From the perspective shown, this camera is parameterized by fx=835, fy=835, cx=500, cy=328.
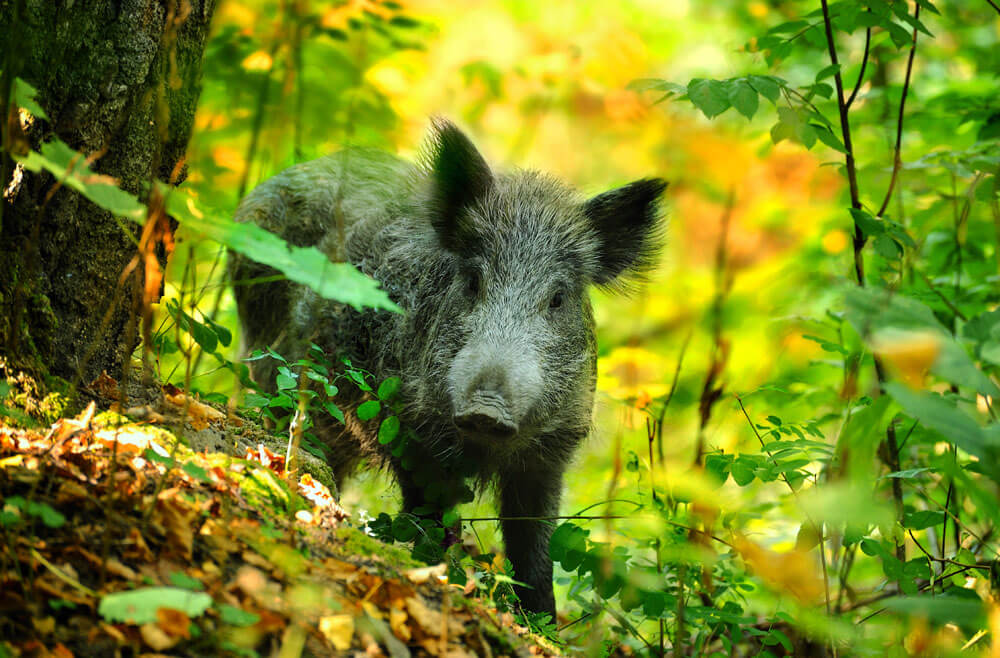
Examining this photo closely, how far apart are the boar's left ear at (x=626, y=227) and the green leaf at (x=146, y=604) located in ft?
10.9

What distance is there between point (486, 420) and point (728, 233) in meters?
3.11

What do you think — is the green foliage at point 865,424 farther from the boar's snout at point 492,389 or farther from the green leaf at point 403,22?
the green leaf at point 403,22

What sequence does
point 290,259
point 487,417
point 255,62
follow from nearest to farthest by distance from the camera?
1. point 290,259
2. point 487,417
3. point 255,62

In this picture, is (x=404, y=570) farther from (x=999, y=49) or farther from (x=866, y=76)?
(x=999, y=49)

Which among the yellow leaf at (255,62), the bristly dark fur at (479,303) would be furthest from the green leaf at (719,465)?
the yellow leaf at (255,62)

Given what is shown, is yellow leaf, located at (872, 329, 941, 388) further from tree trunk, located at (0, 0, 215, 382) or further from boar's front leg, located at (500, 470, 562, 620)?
boar's front leg, located at (500, 470, 562, 620)

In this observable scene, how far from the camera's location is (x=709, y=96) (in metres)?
2.93

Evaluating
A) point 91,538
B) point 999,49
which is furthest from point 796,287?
point 91,538

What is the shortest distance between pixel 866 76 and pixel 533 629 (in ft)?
11.2

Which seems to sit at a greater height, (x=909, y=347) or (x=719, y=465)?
(x=909, y=347)

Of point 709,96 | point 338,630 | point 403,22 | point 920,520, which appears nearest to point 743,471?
point 920,520

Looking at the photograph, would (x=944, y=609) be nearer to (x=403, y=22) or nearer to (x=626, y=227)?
(x=626, y=227)

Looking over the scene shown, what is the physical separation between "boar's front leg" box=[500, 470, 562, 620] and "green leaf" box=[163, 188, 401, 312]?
109 inches

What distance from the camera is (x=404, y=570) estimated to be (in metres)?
2.37
